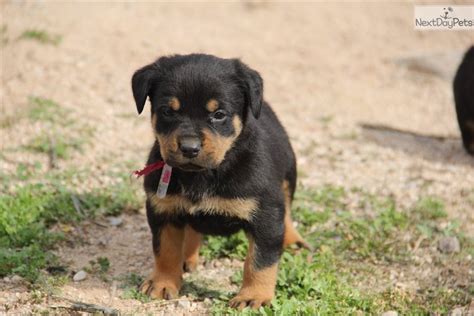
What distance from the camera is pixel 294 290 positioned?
4516 mm

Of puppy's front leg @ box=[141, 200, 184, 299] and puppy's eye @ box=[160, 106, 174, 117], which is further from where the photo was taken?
puppy's front leg @ box=[141, 200, 184, 299]

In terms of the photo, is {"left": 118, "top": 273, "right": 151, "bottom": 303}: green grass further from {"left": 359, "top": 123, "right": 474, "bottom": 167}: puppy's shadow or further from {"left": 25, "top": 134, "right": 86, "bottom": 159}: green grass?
{"left": 359, "top": 123, "right": 474, "bottom": 167}: puppy's shadow

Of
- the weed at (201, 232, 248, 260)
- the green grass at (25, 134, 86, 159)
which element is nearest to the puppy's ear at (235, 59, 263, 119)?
the weed at (201, 232, 248, 260)

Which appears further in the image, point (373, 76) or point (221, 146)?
point (373, 76)

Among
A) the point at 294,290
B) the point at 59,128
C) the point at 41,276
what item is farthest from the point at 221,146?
the point at 59,128

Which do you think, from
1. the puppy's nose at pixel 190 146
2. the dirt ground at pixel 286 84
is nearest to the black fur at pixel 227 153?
the puppy's nose at pixel 190 146

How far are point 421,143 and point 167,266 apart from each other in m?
4.53

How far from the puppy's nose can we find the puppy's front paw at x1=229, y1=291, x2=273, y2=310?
1018 millimetres

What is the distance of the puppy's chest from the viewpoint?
13.6ft

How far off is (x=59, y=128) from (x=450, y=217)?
12.8ft

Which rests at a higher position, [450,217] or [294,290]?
[294,290]

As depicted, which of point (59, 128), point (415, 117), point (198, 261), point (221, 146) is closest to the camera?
point (221, 146)

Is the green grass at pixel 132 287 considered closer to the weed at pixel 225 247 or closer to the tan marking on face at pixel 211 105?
the weed at pixel 225 247

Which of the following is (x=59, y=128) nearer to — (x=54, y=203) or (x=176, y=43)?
(x=54, y=203)
